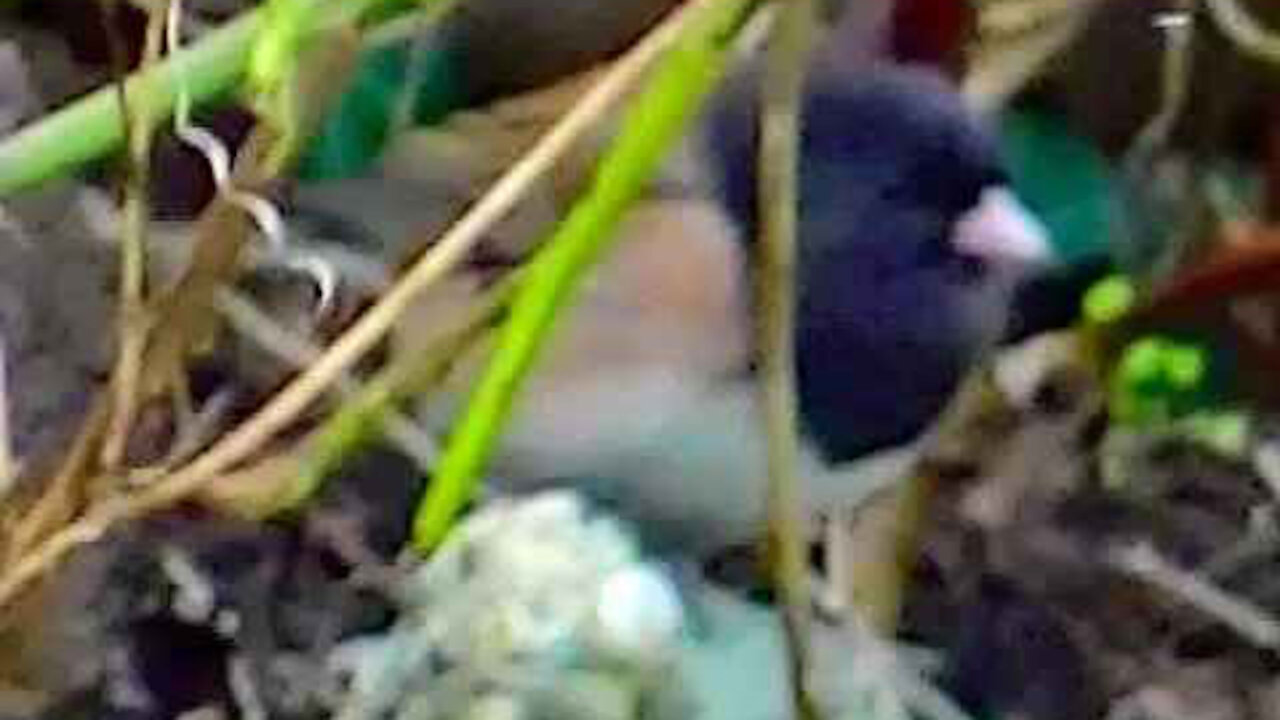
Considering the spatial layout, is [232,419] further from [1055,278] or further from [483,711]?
[1055,278]

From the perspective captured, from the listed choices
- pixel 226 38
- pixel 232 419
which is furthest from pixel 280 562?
pixel 226 38

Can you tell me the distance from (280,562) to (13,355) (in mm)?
104

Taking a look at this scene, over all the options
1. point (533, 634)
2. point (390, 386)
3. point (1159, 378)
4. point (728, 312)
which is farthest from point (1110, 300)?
point (390, 386)

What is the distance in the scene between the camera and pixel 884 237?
32.5 inches

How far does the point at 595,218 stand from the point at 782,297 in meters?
0.04

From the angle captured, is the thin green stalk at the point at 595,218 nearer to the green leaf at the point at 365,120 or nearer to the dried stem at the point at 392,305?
the dried stem at the point at 392,305

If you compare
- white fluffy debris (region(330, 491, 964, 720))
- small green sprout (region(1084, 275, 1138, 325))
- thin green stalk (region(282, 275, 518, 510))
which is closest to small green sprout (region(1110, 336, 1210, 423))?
small green sprout (region(1084, 275, 1138, 325))

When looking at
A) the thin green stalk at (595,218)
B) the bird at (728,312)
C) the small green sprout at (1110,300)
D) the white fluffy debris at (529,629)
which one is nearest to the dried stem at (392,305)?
the thin green stalk at (595,218)

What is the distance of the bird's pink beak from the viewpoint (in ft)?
2.75

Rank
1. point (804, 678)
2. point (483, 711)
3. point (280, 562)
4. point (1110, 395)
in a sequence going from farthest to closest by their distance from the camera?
point (1110, 395) → point (280, 562) → point (483, 711) → point (804, 678)

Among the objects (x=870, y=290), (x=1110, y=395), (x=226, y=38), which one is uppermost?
(x=226, y=38)

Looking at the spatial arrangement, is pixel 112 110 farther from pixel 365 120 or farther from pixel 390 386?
pixel 365 120

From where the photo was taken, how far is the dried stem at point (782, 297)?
18.7 inches

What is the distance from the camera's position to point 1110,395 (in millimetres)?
944
